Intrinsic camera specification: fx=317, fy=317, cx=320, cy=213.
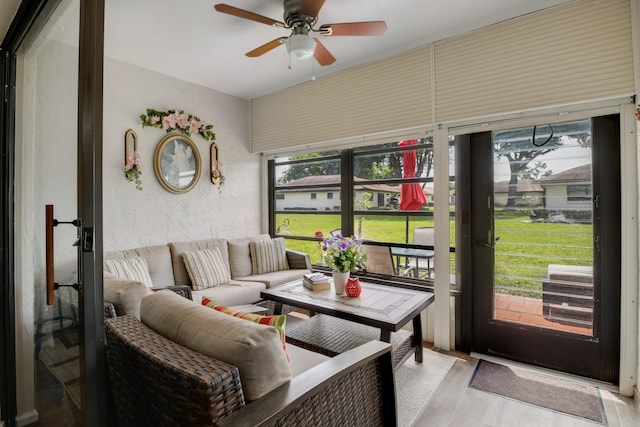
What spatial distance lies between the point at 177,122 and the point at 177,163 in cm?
45

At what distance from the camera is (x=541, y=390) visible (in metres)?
2.21

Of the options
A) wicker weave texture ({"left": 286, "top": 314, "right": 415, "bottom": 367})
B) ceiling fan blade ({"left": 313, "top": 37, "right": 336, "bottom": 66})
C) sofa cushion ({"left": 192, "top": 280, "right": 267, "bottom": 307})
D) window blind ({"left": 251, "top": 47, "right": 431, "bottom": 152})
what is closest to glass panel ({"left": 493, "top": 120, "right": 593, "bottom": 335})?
window blind ({"left": 251, "top": 47, "right": 431, "bottom": 152})

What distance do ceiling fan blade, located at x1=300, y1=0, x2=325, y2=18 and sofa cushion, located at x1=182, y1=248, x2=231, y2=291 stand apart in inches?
94.2

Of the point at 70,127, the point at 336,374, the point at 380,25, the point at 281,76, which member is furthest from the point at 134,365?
the point at 281,76

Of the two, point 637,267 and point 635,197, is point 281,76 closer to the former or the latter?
point 635,197

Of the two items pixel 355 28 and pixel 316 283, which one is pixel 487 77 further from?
pixel 316 283

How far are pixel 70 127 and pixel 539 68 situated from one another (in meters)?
2.93

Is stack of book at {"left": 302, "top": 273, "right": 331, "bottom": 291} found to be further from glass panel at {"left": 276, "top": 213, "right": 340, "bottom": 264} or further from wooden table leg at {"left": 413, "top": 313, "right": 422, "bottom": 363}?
glass panel at {"left": 276, "top": 213, "right": 340, "bottom": 264}

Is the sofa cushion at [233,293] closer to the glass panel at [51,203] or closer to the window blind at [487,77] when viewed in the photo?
the glass panel at [51,203]

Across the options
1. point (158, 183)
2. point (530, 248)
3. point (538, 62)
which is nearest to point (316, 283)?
point (530, 248)

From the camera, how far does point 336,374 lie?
1129 mm

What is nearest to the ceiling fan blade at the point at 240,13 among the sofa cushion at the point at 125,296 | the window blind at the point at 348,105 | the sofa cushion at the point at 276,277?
the window blind at the point at 348,105

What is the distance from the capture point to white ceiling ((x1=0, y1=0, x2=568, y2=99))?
2.28 metres

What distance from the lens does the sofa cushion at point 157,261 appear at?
296cm
